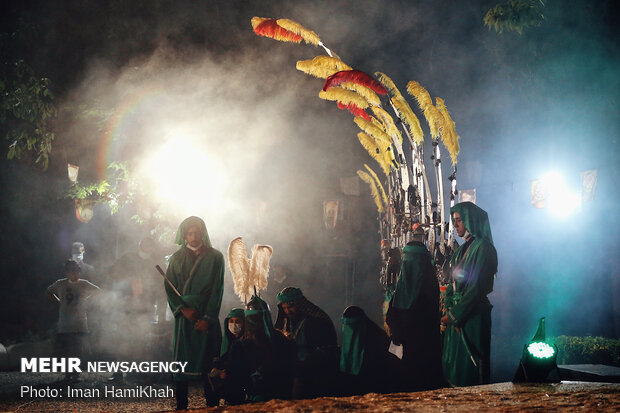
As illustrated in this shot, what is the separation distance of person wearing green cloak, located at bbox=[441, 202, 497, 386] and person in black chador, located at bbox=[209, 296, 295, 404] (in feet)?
6.42

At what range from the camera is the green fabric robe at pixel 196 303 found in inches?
237

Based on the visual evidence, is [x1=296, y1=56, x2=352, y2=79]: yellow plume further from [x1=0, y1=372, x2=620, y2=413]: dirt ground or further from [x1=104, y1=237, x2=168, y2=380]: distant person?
[x1=0, y1=372, x2=620, y2=413]: dirt ground

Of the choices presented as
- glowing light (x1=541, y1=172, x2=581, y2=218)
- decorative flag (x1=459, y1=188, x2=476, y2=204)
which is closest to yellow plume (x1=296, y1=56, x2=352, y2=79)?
glowing light (x1=541, y1=172, x2=581, y2=218)

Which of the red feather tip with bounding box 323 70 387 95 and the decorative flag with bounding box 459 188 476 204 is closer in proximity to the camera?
the red feather tip with bounding box 323 70 387 95

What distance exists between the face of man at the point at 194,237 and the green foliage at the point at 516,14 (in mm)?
9933

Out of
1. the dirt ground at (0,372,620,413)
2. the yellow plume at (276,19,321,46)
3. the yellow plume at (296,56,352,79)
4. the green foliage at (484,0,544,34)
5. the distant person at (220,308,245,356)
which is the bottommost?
the dirt ground at (0,372,620,413)

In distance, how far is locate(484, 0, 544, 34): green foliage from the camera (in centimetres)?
1239

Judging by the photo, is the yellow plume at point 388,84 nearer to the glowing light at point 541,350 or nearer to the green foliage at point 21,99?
the glowing light at point 541,350

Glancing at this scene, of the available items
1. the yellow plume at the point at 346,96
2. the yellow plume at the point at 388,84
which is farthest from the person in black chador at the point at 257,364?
the yellow plume at the point at 388,84

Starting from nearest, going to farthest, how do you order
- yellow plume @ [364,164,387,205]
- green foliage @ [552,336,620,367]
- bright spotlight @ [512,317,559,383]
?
bright spotlight @ [512,317,559,383], green foliage @ [552,336,620,367], yellow plume @ [364,164,387,205]

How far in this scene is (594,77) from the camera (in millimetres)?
13578

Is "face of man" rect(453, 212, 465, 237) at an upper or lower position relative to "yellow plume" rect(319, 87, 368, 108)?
lower

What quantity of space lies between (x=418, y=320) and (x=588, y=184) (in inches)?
433

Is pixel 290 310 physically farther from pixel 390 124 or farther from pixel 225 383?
pixel 390 124
